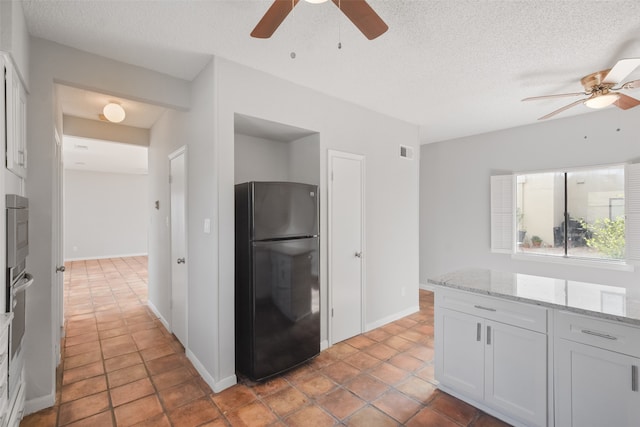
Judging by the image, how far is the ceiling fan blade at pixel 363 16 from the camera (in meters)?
1.28

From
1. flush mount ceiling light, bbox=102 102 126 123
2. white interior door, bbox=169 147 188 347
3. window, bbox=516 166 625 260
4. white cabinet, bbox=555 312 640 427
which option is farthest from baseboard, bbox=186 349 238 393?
window, bbox=516 166 625 260

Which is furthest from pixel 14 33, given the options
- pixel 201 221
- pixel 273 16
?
pixel 201 221

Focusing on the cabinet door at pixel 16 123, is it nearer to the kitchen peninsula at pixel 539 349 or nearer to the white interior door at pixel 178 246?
the white interior door at pixel 178 246

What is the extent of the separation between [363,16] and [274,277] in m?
1.94

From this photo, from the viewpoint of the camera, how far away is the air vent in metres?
4.05

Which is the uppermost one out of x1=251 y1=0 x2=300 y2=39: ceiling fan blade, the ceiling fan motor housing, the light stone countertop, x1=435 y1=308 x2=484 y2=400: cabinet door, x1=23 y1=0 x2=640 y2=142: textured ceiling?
x1=23 y1=0 x2=640 y2=142: textured ceiling

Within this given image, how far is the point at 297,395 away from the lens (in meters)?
2.31

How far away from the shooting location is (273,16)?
141cm

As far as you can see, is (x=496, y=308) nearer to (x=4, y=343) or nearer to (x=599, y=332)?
(x=599, y=332)

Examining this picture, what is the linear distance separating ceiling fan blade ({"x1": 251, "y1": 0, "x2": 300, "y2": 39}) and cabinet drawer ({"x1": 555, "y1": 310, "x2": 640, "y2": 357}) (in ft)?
7.20

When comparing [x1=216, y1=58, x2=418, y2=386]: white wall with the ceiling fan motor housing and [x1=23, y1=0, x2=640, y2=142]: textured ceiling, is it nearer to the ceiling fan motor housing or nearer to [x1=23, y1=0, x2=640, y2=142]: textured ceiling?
[x1=23, y1=0, x2=640, y2=142]: textured ceiling

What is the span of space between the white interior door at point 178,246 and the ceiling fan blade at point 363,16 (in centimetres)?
215

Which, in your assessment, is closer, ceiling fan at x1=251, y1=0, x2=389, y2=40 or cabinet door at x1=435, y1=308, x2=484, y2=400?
ceiling fan at x1=251, y1=0, x2=389, y2=40

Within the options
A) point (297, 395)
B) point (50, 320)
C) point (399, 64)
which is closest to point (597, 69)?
point (399, 64)
